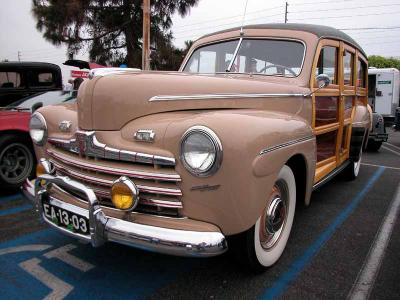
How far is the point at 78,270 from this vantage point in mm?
2824

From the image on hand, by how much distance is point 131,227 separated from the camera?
222cm

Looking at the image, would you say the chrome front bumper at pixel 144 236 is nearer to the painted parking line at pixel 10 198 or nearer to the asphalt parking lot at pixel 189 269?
the asphalt parking lot at pixel 189 269

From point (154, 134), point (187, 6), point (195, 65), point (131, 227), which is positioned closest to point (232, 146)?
point (154, 134)

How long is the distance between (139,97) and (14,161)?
2873 mm

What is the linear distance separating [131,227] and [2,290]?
3.46 ft

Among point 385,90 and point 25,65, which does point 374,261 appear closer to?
point 25,65

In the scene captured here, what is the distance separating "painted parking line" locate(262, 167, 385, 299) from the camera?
8.46 ft

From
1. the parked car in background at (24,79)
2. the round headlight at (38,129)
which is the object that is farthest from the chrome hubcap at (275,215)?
the parked car in background at (24,79)

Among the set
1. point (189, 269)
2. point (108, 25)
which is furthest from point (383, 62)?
point (189, 269)

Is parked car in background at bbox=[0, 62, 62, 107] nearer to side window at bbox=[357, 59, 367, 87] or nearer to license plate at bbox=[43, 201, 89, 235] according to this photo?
license plate at bbox=[43, 201, 89, 235]

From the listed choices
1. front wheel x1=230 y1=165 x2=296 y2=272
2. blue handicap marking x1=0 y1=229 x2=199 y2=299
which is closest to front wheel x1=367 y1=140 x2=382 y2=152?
front wheel x1=230 y1=165 x2=296 y2=272

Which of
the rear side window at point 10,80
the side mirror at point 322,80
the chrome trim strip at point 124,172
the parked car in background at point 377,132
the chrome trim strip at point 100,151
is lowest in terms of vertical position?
the parked car in background at point 377,132

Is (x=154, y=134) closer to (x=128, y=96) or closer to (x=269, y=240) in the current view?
(x=128, y=96)

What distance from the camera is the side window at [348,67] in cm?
452
